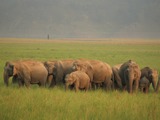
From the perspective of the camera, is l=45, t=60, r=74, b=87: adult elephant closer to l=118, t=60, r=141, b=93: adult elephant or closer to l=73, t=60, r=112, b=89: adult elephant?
l=73, t=60, r=112, b=89: adult elephant

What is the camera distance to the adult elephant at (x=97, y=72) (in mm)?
17344

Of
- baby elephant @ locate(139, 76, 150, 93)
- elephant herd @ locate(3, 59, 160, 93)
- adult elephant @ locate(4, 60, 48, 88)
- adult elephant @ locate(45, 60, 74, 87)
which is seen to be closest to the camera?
elephant herd @ locate(3, 59, 160, 93)

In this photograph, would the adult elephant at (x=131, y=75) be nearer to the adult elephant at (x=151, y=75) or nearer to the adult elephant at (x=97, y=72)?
the adult elephant at (x=151, y=75)

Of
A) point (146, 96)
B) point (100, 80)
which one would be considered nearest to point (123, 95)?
point (146, 96)

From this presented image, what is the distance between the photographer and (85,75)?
1614 centimetres

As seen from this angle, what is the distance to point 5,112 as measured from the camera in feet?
34.7

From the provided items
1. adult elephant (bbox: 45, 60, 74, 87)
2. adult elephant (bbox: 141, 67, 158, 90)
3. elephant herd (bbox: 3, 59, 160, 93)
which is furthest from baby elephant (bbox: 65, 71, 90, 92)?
adult elephant (bbox: 141, 67, 158, 90)

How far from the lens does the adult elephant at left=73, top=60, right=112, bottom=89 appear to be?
17.3m

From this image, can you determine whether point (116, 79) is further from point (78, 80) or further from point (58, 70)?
point (58, 70)

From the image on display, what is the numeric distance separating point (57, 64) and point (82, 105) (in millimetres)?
6439

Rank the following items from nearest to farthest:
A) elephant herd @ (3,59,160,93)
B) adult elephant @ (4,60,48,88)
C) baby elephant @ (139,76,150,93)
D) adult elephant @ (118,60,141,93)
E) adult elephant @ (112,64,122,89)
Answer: adult elephant @ (118,60,141,93)
elephant herd @ (3,59,160,93)
adult elephant @ (4,60,48,88)
baby elephant @ (139,76,150,93)
adult elephant @ (112,64,122,89)

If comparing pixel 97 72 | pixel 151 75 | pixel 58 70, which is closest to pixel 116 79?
pixel 97 72

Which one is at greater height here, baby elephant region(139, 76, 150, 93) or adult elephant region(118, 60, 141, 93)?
adult elephant region(118, 60, 141, 93)

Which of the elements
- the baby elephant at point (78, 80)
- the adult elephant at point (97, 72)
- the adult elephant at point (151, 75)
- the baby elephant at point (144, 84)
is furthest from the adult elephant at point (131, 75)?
the baby elephant at point (78, 80)
